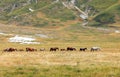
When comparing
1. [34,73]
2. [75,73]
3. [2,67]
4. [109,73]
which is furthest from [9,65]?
[109,73]

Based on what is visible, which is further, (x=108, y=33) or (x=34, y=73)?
(x=108, y=33)

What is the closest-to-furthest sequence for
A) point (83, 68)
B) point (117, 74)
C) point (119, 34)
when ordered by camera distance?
point (117, 74) < point (83, 68) < point (119, 34)

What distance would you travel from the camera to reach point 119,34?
617ft

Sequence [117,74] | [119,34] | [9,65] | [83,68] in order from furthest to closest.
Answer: [119,34]
[9,65]
[83,68]
[117,74]

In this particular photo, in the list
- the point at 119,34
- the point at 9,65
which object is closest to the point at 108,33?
the point at 119,34

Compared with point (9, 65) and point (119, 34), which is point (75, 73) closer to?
point (9, 65)

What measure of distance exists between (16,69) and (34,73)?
2433mm

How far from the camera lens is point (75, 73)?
114 feet

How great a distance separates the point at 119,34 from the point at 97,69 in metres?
155

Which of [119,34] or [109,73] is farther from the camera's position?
[119,34]

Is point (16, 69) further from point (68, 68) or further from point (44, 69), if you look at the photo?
point (68, 68)

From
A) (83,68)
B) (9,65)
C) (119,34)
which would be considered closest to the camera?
(83,68)

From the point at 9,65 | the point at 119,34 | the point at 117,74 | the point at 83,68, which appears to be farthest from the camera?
the point at 119,34

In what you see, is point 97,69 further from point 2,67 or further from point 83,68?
point 2,67
